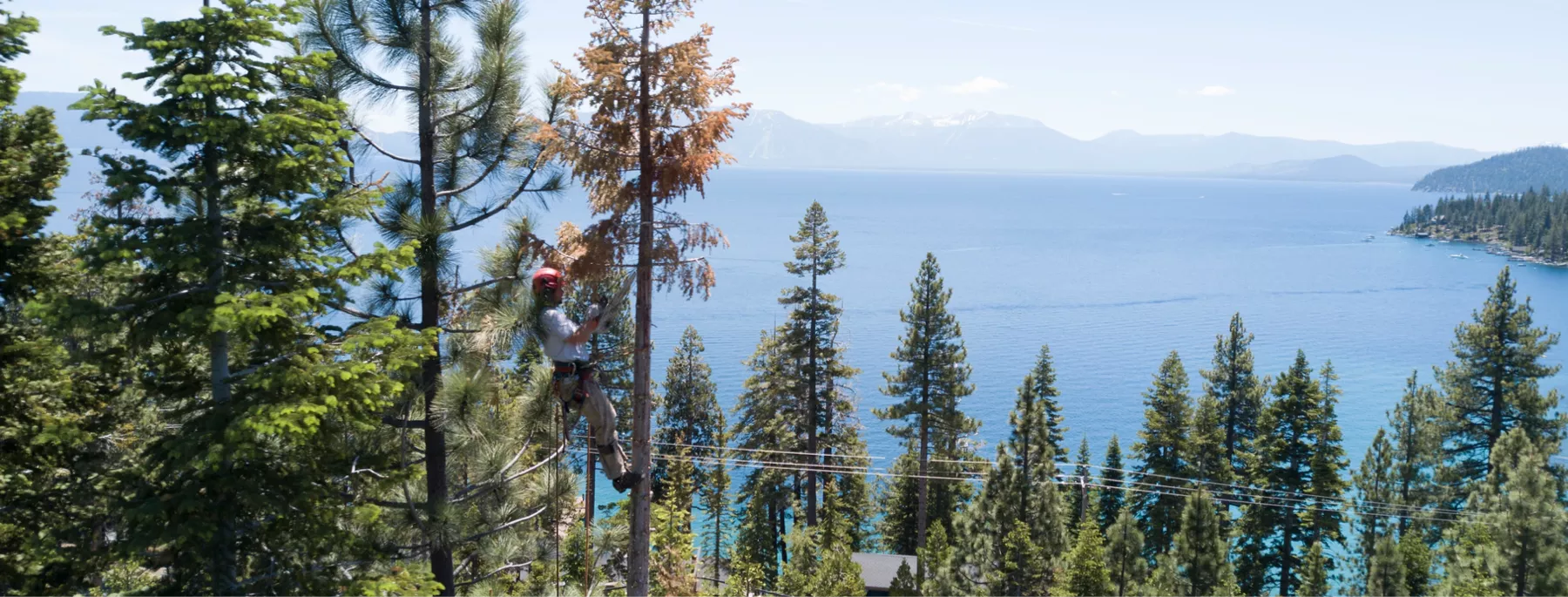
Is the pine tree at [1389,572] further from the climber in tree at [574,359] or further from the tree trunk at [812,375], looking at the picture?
the climber in tree at [574,359]

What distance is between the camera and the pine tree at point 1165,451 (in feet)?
107

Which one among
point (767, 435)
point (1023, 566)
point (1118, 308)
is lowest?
point (1023, 566)

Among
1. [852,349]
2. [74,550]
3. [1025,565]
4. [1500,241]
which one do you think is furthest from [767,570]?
[1500,241]

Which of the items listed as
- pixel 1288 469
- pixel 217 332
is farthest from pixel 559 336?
pixel 1288 469

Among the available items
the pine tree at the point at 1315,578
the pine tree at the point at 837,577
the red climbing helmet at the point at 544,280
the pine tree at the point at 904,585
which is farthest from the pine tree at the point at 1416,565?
the red climbing helmet at the point at 544,280

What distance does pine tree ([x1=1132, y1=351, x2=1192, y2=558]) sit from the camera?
32688mm

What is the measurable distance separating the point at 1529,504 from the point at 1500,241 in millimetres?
170657

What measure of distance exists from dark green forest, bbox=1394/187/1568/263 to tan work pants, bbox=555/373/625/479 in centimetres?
17178

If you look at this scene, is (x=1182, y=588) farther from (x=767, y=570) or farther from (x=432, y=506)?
(x=432, y=506)

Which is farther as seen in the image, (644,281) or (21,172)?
(644,281)

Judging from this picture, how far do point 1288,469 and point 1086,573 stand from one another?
11625 mm

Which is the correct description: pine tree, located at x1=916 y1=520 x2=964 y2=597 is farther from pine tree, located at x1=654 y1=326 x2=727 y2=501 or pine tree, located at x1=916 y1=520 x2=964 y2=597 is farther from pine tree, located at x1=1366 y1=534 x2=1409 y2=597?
pine tree, located at x1=654 y1=326 x2=727 y2=501

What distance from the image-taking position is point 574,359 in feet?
29.5

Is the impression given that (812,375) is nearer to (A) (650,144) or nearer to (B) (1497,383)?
(A) (650,144)
